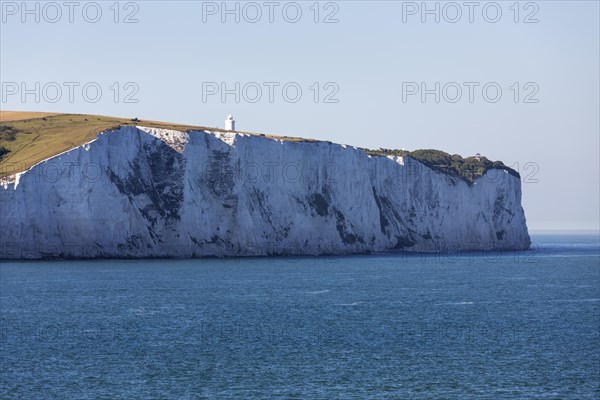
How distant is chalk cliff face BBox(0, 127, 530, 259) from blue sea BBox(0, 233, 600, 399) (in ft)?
14.4

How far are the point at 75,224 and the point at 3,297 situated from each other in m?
25.2

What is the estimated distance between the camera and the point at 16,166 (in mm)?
90312

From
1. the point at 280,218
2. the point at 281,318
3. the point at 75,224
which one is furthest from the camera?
the point at 280,218

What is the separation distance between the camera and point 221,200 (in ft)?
317

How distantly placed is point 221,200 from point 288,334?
164 ft

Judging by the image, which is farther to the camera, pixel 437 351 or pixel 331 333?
pixel 331 333

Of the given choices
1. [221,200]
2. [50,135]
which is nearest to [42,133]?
[50,135]

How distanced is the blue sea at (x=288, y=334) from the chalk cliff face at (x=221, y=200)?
4.39 meters

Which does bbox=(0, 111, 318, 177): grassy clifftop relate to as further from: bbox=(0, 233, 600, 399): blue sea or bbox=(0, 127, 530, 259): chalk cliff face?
bbox=(0, 233, 600, 399): blue sea

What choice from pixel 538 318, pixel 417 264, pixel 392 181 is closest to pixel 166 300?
pixel 538 318

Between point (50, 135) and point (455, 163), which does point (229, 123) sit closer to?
point (50, 135)

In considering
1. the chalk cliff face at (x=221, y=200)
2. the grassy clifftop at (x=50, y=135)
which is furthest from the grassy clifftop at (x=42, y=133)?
the chalk cliff face at (x=221, y=200)

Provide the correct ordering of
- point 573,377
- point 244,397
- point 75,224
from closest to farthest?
point 244,397, point 573,377, point 75,224

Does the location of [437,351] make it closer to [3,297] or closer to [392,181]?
[3,297]
